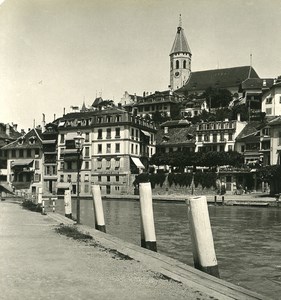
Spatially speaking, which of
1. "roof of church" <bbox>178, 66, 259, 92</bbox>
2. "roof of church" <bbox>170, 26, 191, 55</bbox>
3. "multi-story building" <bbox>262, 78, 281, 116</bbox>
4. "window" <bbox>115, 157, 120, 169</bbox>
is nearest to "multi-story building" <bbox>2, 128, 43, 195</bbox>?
"window" <bbox>115, 157, 120, 169</bbox>

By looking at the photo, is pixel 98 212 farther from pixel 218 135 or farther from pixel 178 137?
pixel 178 137

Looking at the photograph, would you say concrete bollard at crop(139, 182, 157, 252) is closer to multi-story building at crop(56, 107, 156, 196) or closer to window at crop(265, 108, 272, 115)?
multi-story building at crop(56, 107, 156, 196)

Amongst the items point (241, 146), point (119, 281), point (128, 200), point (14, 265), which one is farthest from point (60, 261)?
point (241, 146)

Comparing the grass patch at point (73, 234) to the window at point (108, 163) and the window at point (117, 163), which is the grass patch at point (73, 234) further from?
the window at point (108, 163)

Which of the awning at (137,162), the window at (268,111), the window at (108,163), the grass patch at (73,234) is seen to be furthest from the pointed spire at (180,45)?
the grass patch at (73,234)

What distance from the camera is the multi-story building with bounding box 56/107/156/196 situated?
3044 inches

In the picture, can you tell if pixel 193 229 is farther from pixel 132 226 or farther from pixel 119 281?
pixel 132 226

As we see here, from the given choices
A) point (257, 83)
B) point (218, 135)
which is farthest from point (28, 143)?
point (257, 83)

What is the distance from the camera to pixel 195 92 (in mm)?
138250

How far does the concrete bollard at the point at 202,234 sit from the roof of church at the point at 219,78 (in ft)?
415

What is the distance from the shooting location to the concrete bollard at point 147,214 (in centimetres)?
1227

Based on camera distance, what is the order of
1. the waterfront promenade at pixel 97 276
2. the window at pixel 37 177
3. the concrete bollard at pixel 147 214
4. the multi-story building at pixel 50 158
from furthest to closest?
1. the window at pixel 37 177
2. the multi-story building at pixel 50 158
3. the concrete bollard at pixel 147 214
4. the waterfront promenade at pixel 97 276

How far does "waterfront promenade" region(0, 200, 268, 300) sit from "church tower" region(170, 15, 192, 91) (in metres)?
147

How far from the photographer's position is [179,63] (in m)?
157
